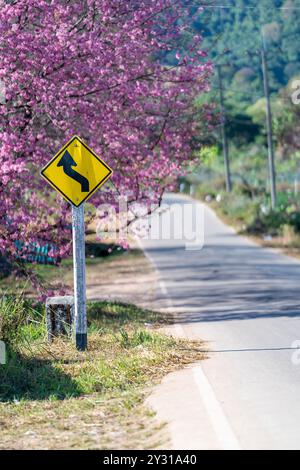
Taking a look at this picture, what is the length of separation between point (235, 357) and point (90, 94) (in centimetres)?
629

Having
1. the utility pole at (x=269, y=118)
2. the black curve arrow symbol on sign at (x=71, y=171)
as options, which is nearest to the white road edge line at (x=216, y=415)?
the black curve arrow symbol on sign at (x=71, y=171)

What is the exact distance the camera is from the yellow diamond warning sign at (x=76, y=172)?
561 inches

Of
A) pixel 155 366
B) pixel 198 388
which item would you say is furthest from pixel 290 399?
pixel 155 366

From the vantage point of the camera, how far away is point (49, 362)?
44.4 feet

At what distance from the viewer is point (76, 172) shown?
14336mm

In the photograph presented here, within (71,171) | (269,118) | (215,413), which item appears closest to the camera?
(215,413)

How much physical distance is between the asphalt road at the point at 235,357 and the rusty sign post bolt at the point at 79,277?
1.69 m

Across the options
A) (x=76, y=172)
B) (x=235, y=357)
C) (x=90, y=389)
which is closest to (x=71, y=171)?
(x=76, y=172)

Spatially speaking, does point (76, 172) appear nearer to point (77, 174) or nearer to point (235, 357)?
point (77, 174)

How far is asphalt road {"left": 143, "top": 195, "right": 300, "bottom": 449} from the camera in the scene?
9.27 meters

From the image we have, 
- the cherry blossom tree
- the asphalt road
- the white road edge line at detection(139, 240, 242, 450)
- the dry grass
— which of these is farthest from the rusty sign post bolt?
the cherry blossom tree

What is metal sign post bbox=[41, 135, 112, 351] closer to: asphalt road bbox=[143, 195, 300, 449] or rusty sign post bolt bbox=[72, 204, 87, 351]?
rusty sign post bolt bbox=[72, 204, 87, 351]
